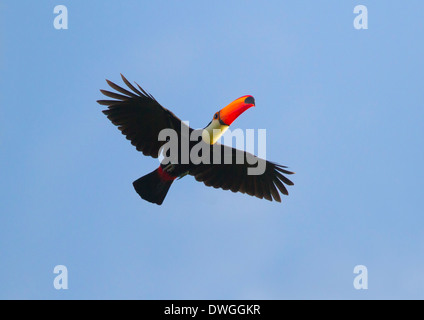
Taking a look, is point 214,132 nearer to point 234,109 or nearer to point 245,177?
point 234,109

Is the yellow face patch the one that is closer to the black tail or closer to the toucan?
the toucan

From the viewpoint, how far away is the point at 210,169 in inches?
639

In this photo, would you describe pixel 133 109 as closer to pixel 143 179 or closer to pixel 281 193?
pixel 143 179

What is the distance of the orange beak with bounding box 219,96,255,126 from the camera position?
582 inches

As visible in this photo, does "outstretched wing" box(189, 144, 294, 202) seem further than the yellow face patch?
Yes

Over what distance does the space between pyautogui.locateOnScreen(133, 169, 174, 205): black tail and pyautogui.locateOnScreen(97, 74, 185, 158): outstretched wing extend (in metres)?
0.58

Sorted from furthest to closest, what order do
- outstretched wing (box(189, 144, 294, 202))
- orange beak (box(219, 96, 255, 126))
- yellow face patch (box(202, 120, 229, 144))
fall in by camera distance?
outstretched wing (box(189, 144, 294, 202))
yellow face patch (box(202, 120, 229, 144))
orange beak (box(219, 96, 255, 126))

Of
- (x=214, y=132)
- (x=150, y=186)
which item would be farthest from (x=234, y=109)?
(x=150, y=186)

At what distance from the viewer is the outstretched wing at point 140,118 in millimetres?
15031

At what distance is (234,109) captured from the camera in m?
14.9

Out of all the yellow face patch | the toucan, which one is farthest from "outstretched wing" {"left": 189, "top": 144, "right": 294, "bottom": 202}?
the yellow face patch

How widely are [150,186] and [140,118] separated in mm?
1651
